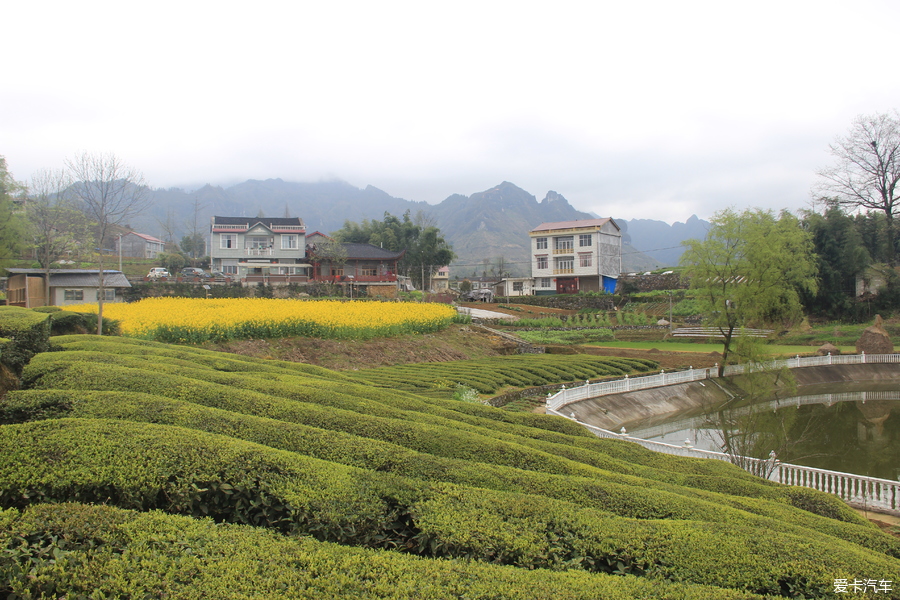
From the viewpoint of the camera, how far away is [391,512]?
502cm

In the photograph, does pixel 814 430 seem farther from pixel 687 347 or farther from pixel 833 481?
pixel 687 347

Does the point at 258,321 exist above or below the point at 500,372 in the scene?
above

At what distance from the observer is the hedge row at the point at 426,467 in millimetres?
5660

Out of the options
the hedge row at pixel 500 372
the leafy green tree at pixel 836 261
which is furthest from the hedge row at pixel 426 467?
the leafy green tree at pixel 836 261

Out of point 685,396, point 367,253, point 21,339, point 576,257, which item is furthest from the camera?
point 576,257

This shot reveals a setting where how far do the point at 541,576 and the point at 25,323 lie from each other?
1020 cm

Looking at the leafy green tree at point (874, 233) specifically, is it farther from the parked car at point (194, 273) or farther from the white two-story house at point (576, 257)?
the parked car at point (194, 273)

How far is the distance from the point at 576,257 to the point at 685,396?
41.6m

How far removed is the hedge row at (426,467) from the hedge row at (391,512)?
409 millimetres

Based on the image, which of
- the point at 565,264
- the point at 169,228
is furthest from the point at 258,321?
the point at 169,228

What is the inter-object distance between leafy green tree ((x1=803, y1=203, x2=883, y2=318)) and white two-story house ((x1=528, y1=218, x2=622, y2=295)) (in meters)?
21.7

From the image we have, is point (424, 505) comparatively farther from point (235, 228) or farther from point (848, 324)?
point (235, 228)

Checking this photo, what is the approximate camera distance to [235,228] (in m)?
56.9

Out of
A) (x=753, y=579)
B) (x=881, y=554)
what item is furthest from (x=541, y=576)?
(x=881, y=554)
